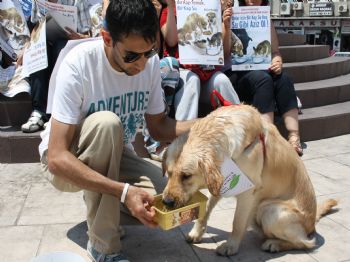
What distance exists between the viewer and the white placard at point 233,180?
268cm

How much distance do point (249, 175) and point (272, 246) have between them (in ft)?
2.01

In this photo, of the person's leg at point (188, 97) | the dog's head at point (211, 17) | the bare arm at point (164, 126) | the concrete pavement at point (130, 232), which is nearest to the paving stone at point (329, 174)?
the concrete pavement at point (130, 232)

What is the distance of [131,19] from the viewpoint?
240 cm

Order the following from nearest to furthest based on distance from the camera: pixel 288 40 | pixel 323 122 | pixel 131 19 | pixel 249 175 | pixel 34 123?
pixel 131 19 → pixel 249 175 → pixel 34 123 → pixel 323 122 → pixel 288 40

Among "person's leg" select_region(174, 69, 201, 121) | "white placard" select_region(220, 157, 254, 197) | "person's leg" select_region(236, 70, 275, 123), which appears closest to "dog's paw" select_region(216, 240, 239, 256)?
"white placard" select_region(220, 157, 254, 197)

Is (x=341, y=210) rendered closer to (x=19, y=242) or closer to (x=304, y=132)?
(x=304, y=132)

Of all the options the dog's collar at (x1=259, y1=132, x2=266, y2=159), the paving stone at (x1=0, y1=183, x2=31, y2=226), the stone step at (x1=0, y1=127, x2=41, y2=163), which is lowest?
the paving stone at (x1=0, y1=183, x2=31, y2=226)

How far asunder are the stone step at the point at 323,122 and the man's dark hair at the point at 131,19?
3.73m

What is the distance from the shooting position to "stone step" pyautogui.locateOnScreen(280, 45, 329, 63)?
294 inches

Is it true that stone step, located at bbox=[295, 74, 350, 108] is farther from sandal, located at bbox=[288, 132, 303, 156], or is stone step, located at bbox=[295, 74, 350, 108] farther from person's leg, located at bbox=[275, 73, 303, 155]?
sandal, located at bbox=[288, 132, 303, 156]

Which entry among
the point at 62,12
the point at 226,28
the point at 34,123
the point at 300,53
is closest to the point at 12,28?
the point at 62,12

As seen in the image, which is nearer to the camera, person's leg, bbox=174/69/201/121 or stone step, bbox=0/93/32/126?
person's leg, bbox=174/69/201/121

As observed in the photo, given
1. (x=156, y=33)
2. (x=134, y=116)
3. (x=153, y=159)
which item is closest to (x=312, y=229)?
(x=134, y=116)

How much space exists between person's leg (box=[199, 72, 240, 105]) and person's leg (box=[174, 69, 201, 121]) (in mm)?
148
